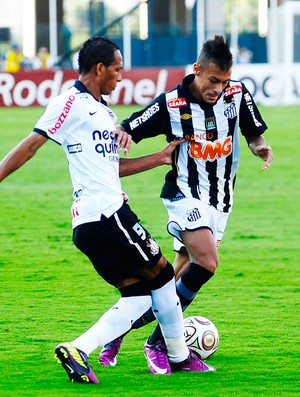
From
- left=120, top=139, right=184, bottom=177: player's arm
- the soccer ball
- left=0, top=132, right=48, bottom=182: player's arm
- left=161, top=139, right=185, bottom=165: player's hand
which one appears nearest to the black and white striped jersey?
left=161, top=139, right=185, bottom=165: player's hand

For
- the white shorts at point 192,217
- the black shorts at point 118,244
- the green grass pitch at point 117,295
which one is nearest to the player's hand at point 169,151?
the white shorts at point 192,217

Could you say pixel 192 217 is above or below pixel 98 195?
below

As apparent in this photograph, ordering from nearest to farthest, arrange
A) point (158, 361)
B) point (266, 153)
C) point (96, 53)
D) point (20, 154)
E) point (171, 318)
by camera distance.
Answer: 1. point (20, 154)
2. point (96, 53)
3. point (171, 318)
4. point (158, 361)
5. point (266, 153)

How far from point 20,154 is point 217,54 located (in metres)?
1.58

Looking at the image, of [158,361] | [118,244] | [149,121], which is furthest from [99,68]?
[158,361]

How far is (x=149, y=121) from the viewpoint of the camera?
23.6ft

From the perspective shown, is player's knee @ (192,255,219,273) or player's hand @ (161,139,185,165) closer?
player's hand @ (161,139,185,165)

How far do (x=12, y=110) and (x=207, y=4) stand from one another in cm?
1690

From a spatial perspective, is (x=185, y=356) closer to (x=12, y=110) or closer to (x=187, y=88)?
(x=187, y=88)

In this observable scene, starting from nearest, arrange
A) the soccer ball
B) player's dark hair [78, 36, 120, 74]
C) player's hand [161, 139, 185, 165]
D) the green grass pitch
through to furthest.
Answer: player's dark hair [78, 36, 120, 74] → the green grass pitch → player's hand [161, 139, 185, 165] → the soccer ball

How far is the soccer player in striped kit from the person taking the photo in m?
7.03

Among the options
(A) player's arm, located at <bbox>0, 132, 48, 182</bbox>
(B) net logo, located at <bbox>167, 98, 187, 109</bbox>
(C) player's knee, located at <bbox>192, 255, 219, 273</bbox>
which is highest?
(B) net logo, located at <bbox>167, 98, 187, 109</bbox>

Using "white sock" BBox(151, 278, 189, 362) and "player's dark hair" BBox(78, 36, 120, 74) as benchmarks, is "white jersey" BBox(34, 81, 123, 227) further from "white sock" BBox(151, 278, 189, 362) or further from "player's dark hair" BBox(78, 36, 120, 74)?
"white sock" BBox(151, 278, 189, 362)

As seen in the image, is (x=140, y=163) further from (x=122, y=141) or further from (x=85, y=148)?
(x=85, y=148)
